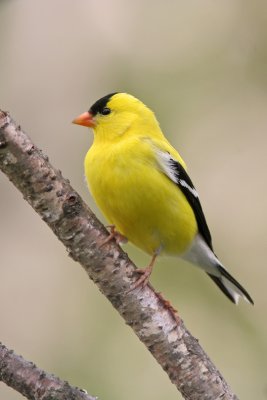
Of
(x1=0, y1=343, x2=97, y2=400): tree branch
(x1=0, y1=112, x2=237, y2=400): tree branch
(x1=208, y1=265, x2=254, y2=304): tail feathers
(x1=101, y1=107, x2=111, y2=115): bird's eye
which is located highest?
(x1=101, y1=107, x2=111, y2=115): bird's eye

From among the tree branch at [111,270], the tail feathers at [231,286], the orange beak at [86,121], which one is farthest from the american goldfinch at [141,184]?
the tree branch at [111,270]

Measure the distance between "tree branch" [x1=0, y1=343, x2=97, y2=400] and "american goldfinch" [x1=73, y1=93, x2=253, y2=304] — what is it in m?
1.02

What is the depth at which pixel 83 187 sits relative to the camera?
5.58 m

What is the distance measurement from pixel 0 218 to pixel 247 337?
2.32 metres

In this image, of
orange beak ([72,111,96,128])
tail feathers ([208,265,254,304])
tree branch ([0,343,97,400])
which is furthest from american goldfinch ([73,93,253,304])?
tree branch ([0,343,97,400])

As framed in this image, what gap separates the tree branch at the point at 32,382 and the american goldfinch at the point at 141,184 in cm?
102

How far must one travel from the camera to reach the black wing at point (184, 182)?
3826mm

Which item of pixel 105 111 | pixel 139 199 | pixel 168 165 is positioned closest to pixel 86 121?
pixel 105 111

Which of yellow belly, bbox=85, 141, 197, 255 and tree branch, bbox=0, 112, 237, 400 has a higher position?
yellow belly, bbox=85, 141, 197, 255

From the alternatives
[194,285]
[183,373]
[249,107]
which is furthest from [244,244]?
[183,373]

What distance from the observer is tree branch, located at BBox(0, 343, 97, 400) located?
2557 mm

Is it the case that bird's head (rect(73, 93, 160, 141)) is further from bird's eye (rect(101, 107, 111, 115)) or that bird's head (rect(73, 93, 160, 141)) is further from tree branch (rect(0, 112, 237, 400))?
tree branch (rect(0, 112, 237, 400))

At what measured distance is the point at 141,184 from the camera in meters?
3.66

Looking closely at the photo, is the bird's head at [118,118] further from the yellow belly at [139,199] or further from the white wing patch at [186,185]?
the white wing patch at [186,185]
